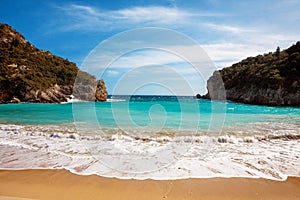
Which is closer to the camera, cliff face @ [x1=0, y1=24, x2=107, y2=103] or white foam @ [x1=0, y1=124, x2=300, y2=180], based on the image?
white foam @ [x1=0, y1=124, x2=300, y2=180]

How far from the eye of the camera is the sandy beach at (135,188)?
384cm

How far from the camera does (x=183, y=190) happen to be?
408 centimetres

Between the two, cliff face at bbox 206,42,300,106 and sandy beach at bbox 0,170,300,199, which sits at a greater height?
cliff face at bbox 206,42,300,106

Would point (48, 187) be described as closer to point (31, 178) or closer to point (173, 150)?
point (31, 178)

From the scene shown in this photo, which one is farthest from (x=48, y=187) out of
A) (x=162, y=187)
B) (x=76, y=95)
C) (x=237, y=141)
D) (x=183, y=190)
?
(x=76, y=95)

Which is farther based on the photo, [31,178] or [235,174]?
[235,174]

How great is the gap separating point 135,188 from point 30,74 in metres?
53.9

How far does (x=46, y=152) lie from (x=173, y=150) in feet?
14.3

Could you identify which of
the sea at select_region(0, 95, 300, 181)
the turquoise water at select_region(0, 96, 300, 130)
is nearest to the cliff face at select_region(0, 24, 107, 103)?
the turquoise water at select_region(0, 96, 300, 130)

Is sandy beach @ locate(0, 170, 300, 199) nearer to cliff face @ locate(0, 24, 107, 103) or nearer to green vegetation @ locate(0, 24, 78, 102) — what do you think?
cliff face @ locate(0, 24, 107, 103)

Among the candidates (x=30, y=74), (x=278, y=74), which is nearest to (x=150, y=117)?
(x=30, y=74)

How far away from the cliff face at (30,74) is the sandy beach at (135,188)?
34.8 metres

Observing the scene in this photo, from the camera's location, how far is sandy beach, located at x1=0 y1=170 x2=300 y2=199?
3.84m

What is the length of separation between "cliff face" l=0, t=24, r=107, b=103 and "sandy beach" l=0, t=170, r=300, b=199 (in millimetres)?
34844
